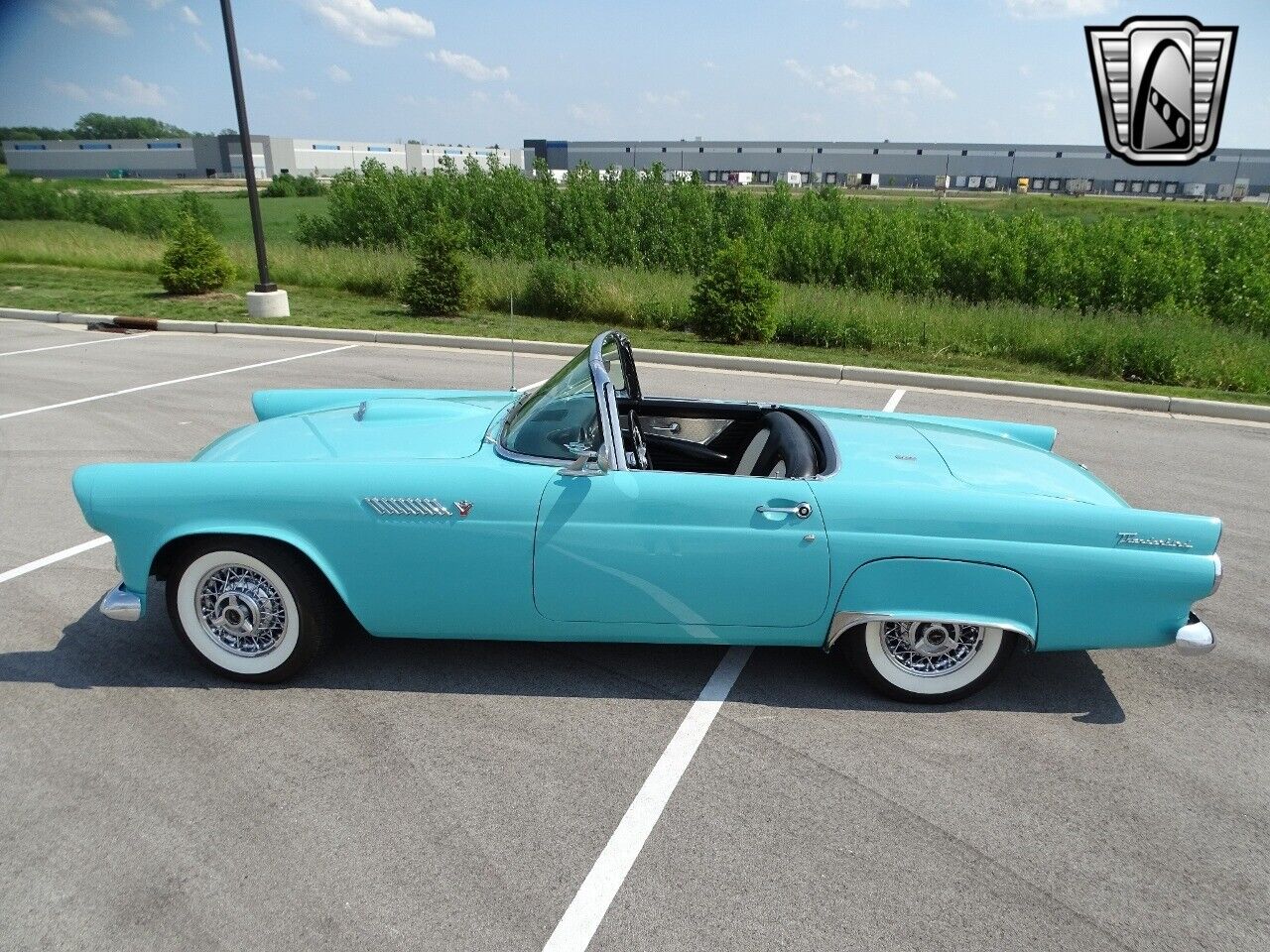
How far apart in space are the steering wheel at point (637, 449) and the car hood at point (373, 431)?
66cm

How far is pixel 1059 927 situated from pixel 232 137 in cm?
11129

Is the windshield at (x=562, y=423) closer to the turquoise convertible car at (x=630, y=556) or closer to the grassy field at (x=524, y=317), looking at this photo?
the turquoise convertible car at (x=630, y=556)

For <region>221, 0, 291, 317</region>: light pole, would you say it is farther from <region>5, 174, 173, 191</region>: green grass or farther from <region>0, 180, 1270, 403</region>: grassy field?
<region>5, 174, 173, 191</region>: green grass

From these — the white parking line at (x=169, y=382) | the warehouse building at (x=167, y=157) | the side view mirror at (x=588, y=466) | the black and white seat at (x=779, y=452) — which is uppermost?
the warehouse building at (x=167, y=157)

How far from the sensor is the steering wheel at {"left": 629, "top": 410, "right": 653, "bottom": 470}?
3.68 m

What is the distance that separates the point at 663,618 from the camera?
3518 millimetres

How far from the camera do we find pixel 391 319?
14312 millimetres

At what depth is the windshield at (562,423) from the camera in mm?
3623

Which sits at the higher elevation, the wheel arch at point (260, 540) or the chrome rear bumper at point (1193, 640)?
the wheel arch at point (260, 540)

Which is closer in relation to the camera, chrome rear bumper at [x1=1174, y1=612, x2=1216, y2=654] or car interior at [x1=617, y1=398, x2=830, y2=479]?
chrome rear bumper at [x1=1174, y1=612, x2=1216, y2=654]

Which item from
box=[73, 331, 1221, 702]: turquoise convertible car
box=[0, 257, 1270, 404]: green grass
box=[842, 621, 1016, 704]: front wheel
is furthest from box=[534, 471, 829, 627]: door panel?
box=[0, 257, 1270, 404]: green grass

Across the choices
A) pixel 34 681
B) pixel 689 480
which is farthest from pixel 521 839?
pixel 34 681

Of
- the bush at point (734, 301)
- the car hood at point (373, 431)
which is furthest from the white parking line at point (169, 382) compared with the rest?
the bush at point (734, 301)

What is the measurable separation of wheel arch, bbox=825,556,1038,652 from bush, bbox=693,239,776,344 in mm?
9848
